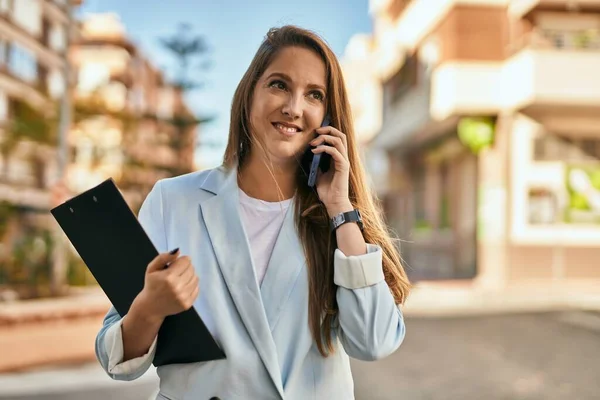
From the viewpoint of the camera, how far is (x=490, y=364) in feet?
27.2

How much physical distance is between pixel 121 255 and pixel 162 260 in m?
0.14

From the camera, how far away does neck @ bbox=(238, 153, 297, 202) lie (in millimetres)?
1655

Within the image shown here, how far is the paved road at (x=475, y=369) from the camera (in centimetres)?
662

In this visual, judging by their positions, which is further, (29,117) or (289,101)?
(29,117)

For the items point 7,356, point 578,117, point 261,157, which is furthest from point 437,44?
point 261,157

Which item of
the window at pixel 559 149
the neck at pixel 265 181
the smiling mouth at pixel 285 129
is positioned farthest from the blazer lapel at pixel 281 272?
the window at pixel 559 149

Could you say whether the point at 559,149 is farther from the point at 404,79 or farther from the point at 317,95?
the point at 317,95

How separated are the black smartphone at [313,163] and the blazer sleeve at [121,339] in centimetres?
33

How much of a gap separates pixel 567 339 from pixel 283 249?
944 cm

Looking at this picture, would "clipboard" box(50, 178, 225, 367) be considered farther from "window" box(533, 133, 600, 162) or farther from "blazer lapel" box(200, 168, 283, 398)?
"window" box(533, 133, 600, 162)

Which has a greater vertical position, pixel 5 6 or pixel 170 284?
pixel 5 6

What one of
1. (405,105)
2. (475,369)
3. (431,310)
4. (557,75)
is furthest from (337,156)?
(405,105)

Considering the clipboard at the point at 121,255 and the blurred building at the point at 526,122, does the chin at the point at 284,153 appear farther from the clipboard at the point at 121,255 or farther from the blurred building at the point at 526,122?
the blurred building at the point at 526,122

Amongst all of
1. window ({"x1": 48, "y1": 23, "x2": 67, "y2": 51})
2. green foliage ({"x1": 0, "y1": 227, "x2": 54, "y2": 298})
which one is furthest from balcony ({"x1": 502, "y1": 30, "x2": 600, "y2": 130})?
window ({"x1": 48, "y1": 23, "x2": 67, "y2": 51})
